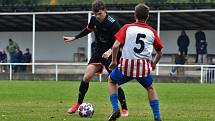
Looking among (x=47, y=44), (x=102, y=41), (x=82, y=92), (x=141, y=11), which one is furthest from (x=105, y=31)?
(x=47, y=44)

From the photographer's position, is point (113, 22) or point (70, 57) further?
point (70, 57)

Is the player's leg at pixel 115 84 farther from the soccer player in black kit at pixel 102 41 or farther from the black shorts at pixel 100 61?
the black shorts at pixel 100 61

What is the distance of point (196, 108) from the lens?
1368 cm

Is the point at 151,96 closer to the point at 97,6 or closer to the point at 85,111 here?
the point at 85,111

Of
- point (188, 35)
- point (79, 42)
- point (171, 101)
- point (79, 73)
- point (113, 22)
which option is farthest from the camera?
point (79, 42)

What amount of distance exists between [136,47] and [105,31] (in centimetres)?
208

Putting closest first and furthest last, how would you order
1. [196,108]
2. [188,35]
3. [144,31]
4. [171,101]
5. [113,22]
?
[144,31]
[113,22]
[196,108]
[171,101]
[188,35]

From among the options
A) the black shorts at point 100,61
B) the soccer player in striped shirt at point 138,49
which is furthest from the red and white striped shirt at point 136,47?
the black shorts at point 100,61

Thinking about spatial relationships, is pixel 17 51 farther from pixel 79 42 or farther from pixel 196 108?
pixel 196 108

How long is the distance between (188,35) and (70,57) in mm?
7830

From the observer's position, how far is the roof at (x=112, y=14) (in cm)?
3327

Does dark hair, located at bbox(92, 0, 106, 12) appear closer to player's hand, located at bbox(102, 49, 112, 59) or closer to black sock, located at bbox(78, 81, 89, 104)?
player's hand, located at bbox(102, 49, 112, 59)

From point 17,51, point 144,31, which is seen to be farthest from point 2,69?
point 144,31

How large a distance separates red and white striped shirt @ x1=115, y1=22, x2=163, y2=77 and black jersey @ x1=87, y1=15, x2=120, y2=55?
1933 mm
